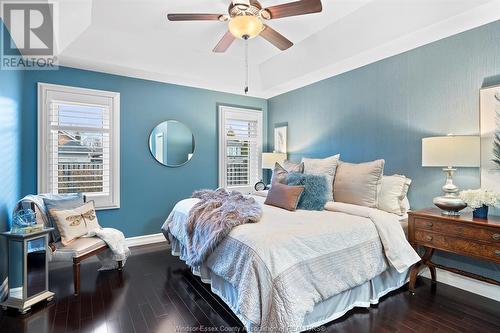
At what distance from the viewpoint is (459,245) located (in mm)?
2213

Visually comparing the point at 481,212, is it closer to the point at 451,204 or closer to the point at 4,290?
the point at 451,204

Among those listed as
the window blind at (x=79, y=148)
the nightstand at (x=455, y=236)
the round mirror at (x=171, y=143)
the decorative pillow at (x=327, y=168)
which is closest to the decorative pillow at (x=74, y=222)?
the window blind at (x=79, y=148)

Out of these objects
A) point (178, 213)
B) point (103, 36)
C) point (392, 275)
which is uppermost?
point (103, 36)

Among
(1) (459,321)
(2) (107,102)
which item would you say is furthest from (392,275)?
(2) (107,102)

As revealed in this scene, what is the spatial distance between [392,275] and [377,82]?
239 centimetres

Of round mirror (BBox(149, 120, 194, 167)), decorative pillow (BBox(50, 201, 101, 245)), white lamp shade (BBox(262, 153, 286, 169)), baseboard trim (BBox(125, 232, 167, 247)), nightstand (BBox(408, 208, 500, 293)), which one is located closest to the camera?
nightstand (BBox(408, 208, 500, 293))

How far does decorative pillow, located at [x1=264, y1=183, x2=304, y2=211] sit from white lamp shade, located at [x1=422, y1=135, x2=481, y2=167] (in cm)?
133

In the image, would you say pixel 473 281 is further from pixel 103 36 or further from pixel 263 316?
pixel 103 36

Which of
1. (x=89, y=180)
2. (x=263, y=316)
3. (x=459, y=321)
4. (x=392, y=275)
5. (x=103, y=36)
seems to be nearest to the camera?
(x=263, y=316)

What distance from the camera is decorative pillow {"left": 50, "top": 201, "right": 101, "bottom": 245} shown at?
2.61 meters

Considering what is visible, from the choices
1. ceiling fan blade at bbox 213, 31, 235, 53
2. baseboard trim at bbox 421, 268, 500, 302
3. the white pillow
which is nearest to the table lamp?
the white pillow

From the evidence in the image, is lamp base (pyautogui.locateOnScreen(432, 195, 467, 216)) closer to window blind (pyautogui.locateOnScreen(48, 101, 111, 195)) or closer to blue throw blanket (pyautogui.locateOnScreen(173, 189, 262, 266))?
blue throw blanket (pyautogui.locateOnScreen(173, 189, 262, 266))

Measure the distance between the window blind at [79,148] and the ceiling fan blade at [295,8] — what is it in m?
2.80

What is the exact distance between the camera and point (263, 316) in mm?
1672
